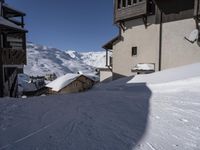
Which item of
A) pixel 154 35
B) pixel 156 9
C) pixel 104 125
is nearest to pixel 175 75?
pixel 154 35

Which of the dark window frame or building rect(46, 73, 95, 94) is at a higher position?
the dark window frame

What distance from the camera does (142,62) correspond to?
18.7 m

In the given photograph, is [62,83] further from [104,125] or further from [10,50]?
[104,125]

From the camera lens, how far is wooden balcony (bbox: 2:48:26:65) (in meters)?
14.2

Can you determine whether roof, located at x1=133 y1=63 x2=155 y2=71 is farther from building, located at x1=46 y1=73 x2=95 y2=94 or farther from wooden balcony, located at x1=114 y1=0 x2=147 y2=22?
building, located at x1=46 y1=73 x2=95 y2=94

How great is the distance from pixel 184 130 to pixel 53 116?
2.98m

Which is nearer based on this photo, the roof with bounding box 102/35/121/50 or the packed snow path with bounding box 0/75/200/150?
the packed snow path with bounding box 0/75/200/150

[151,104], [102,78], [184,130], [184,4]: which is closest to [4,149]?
[184,130]

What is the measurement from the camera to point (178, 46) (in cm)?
1628

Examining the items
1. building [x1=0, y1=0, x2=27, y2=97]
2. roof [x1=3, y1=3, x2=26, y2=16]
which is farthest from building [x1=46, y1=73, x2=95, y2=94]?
roof [x1=3, y1=3, x2=26, y2=16]

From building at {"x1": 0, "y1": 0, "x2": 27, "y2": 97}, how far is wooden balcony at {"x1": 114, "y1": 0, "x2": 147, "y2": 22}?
8.15m

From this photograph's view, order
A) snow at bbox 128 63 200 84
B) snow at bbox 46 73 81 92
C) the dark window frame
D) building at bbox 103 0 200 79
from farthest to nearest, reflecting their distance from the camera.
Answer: snow at bbox 46 73 81 92
the dark window frame
building at bbox 103 0 200 79
snow at bbox 128 63 200 84

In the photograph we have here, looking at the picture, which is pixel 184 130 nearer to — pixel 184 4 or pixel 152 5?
pixel 184 4

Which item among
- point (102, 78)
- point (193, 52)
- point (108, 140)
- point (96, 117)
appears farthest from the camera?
point (102, 78)
